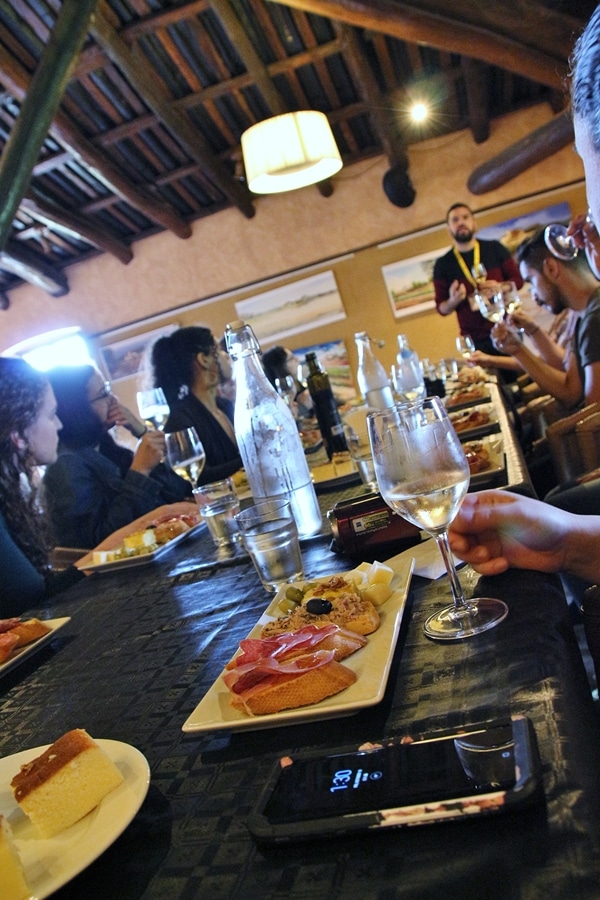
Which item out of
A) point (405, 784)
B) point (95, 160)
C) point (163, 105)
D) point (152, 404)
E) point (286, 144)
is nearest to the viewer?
point (405, 784)

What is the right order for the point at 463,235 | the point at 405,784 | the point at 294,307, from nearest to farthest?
the point at 405,784 → the point at 463,235 → the point at 294,307

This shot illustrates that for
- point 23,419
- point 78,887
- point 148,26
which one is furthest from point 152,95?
point 78,887

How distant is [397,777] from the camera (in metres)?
0.46

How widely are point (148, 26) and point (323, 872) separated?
6.89 metres

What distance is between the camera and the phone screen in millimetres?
434

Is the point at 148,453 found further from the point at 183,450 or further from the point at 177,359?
the point at 183,450

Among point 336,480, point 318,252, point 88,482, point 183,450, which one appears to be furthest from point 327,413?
point 318,252

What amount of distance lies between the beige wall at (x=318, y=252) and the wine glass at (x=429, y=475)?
7.49 meters

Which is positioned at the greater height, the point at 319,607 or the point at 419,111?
the point at 419,111

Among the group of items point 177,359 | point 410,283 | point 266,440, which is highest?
point 410,283

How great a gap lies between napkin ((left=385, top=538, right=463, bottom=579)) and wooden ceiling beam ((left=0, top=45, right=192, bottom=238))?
596 centimetres

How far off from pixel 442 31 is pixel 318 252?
10.5 ft

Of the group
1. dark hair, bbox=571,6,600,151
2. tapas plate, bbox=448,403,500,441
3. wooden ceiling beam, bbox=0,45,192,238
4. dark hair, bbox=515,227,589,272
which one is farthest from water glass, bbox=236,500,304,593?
wooden ceiling beam, bbox=0,45,192,238

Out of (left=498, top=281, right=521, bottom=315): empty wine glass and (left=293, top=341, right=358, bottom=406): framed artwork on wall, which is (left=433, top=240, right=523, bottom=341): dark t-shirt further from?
(left=498, top=281, right=521, bottom=315): empty wine glass
